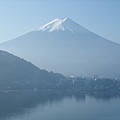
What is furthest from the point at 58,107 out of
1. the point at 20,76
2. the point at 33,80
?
the point at 20,76

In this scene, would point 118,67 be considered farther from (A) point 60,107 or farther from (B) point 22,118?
(B) point 22,118

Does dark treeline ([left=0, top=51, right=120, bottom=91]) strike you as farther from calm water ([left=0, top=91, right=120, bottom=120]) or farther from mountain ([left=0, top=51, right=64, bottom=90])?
calm water ([left=0, top=91, right=120, bottom=120])

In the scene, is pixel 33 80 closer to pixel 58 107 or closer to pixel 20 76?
pixel 20 76

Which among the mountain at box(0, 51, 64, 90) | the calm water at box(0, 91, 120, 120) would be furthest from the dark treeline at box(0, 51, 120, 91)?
the calm water at box(0, 91, 120, 120)

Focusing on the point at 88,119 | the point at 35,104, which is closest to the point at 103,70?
the point at 35,104

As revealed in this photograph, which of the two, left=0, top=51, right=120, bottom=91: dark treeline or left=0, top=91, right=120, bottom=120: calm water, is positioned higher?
left=0, top=51, right=120, bottom=91: dark treeline

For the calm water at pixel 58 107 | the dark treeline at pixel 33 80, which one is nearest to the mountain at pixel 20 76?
the dark treeline at pixel 33 80
